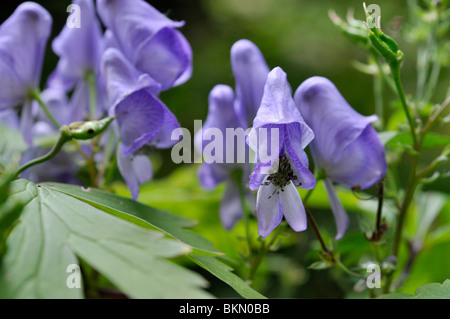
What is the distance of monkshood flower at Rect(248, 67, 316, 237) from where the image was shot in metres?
0.46

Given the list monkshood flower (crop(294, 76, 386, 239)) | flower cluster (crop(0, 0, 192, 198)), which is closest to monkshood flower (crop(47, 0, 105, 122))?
flower cluster (crop(0, 0, 192, 198))

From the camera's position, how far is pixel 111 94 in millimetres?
572

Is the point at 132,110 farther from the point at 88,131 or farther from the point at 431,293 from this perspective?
the point at 431,293

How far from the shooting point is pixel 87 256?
0.35 metres

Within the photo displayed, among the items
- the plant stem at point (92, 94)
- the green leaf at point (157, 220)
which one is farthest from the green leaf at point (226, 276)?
the plant stem at point (92, 94)

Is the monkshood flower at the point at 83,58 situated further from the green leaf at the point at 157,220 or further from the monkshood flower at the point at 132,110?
the green leaf at the point at 157,220

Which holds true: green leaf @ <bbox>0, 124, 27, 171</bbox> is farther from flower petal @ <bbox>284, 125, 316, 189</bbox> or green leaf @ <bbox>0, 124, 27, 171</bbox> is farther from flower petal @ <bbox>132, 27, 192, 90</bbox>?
flower petal @ <bbox>284, 125, 316, 189</bbox>

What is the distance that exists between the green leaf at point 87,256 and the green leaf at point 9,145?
0.21 meters

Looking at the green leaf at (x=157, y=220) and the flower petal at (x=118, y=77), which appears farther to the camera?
the flower petal at (x=118, y=77)

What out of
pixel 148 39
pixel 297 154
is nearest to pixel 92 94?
pixel 148 39

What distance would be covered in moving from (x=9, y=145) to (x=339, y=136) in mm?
438

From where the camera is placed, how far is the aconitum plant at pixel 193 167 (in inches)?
14.3
